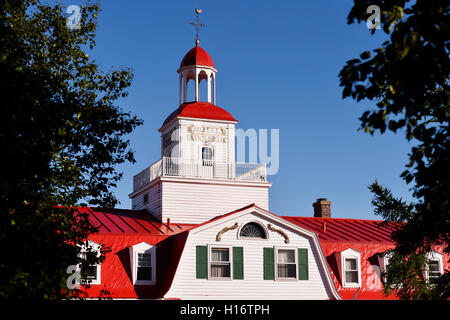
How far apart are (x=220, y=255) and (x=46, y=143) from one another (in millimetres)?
15542

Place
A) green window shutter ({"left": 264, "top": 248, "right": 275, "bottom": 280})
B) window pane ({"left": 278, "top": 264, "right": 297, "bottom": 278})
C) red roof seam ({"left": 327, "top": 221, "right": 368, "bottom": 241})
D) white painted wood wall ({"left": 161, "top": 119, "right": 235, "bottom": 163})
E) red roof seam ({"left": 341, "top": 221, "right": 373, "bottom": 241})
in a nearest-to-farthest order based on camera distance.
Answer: green window shutter ({"left": 264, "top": 248, "right": 275, "bottom": 280}) → window pane ({"left": 278, "top": 264, "right": 297, "bottom": 278}) → red roof seam ({"left": 327, "top": 221, "right": 368, "bottom": 241}) → red roof seam ({"left": 341, "top": 221, "right": 373, "bottom": 241}) → white painted wood wall ({"left": 161, "top": 119, "right": 235, "bottom": 163})

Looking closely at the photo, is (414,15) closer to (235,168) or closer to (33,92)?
(33,92)

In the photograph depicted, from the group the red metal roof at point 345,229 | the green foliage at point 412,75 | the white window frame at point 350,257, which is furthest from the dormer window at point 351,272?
the green foliage at point 412,75

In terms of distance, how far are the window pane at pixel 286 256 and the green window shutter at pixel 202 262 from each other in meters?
3.71

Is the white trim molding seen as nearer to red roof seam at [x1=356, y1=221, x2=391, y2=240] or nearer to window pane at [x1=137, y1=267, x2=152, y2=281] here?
red roof seam at [x1=356, y1=221, x2=391, y2=240]

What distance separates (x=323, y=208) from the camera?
39.0 meters

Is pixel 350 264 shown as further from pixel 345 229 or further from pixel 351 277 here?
pixel 345 229

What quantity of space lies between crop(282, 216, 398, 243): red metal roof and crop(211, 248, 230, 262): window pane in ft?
18.1

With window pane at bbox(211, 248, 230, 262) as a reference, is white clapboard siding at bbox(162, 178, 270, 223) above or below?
above

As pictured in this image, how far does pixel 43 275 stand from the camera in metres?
13.6

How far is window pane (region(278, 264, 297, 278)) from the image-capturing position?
97.7 feet

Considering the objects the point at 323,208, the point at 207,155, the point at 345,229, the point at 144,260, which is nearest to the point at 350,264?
the point at 345,229

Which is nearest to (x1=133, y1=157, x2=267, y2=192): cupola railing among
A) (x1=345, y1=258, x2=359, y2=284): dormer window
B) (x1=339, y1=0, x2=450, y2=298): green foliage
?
(x1=345, y1=258, x2=359, y2=284): dormer window
